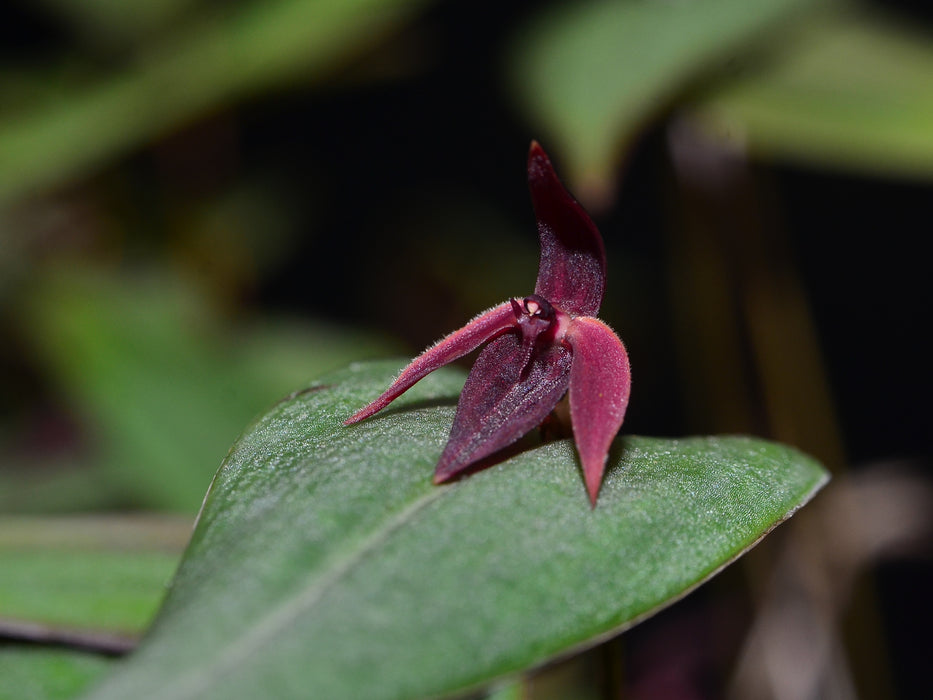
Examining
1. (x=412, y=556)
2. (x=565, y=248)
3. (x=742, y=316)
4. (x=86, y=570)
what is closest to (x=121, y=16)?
(x=742, y=316)

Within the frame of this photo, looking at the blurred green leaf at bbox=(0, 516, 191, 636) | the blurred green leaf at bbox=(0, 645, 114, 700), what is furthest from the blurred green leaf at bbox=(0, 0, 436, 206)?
the blurred green leaf at bbox=(0, 645, 114, 700)

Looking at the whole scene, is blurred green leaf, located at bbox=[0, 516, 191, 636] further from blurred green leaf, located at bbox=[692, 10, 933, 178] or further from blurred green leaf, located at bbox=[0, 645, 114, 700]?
blurred green leaf, located at bbox=[692, 10, 933, 178]

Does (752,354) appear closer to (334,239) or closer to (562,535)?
(562,535)

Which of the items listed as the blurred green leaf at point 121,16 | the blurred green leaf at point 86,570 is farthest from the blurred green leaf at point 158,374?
the blurred green leaf at point 121,16

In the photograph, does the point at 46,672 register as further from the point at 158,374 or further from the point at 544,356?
the point at 158,374

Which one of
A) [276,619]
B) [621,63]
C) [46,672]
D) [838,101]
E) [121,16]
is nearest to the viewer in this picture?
[276,619]

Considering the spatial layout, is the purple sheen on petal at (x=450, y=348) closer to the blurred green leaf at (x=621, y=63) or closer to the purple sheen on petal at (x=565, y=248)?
the purple sheen on petal at (x=565, y=248)

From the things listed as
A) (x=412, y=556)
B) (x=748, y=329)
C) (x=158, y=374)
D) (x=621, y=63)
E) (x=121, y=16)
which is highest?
(x=121, y=16)

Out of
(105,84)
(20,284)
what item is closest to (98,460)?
(20,284)

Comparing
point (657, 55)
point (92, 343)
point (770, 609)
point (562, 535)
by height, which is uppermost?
point (657, 55)
